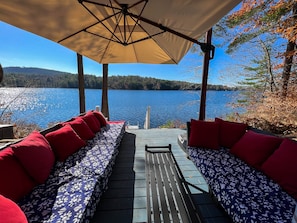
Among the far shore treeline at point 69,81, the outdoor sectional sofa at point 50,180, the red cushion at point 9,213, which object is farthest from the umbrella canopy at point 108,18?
the far shore treeline at point 69,81

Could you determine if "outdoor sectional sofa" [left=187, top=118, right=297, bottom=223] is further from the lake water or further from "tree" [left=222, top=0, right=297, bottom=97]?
the lake water

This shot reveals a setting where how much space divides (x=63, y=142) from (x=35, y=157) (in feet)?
1.80

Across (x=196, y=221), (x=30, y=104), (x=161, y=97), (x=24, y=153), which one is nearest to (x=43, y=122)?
(x=30, y=104)

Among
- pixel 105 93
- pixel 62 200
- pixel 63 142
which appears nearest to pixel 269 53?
pixel 105 93

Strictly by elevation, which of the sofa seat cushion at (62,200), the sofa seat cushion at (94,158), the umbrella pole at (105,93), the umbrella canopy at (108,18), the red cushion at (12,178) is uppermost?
the umbrella canopy at (108,18)

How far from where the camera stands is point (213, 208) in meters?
1.80

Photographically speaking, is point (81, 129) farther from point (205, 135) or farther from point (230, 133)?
point (230, 133)

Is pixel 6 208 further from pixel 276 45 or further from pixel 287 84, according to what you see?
pixel 276 45

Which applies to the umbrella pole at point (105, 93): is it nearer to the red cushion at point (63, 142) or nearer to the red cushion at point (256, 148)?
the red cushion at point (63, 142)

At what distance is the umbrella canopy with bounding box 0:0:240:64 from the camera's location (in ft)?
5.70

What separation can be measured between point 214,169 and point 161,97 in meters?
10.1

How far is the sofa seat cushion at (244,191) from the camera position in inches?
51.0

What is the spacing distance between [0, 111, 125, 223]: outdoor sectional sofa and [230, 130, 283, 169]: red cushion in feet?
5.79

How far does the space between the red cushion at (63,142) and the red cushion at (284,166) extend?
7.78ft
